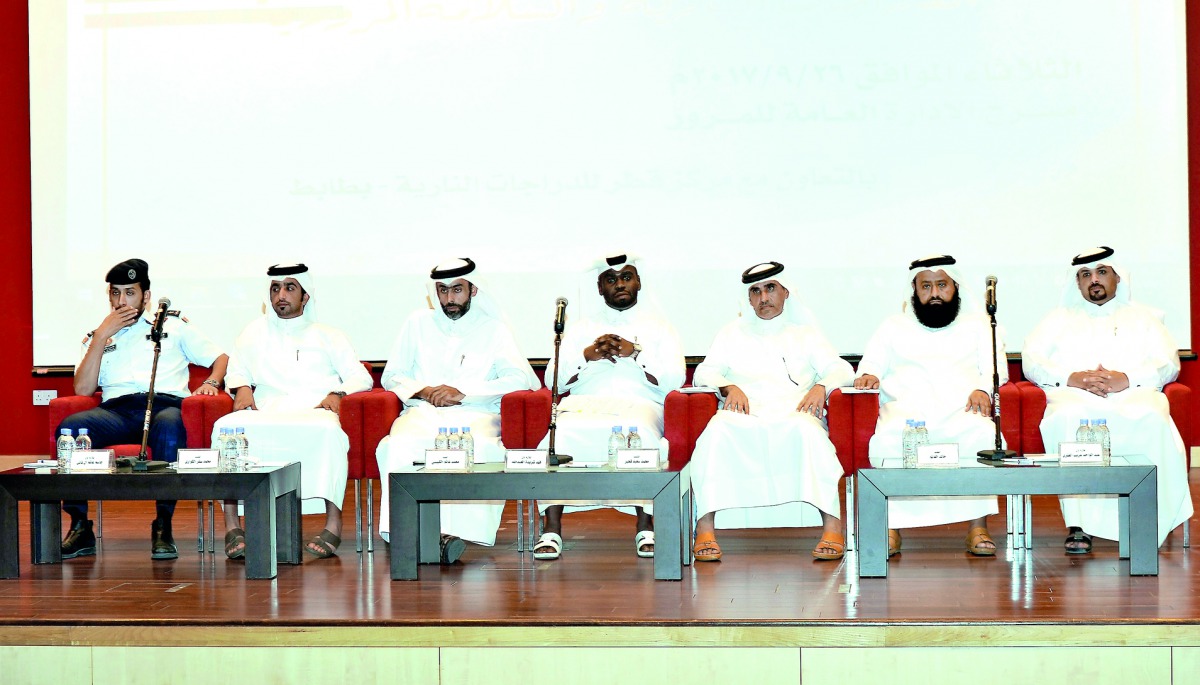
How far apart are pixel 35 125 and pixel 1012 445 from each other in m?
5.99

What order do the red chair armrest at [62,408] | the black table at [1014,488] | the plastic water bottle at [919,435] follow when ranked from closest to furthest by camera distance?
the black table at [1014,488] < the plastic water bottle at [919,435] < the red chair armrest at [62,408]

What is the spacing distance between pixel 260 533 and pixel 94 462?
2.31ft

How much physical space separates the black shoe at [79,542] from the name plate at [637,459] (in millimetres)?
2426

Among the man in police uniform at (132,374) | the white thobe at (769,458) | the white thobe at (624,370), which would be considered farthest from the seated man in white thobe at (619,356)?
the man in police uniform at (132,374)

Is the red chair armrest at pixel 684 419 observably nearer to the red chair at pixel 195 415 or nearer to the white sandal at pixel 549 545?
the white sandal at pixel 549 545

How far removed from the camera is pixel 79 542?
5180 millimetres

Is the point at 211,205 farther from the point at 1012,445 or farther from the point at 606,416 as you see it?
the point at 1012,445

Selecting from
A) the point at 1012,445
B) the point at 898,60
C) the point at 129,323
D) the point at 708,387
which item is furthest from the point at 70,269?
the point at 1012,445

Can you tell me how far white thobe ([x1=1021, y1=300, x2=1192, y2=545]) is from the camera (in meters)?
4.91

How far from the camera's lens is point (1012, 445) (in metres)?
5.07

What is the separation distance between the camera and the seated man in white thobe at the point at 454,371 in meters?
5.16

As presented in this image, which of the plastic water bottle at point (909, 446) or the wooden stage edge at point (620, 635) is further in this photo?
the plastic water bottle at point (909, 446)

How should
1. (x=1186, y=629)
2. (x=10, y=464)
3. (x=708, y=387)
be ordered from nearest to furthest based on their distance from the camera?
(x=1186, y=629)
(x=708, y=387)
(x=10, y=464)

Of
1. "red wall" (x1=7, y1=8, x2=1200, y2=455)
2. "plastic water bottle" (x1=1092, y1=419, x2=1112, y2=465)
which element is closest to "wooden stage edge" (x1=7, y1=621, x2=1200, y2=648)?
"plastic water bottle" (x1=1092, y1=419, x2=1112, y2=465)
